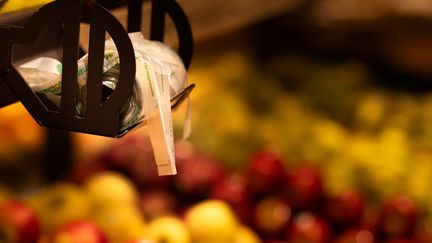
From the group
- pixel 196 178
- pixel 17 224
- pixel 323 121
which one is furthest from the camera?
pixel 323 121

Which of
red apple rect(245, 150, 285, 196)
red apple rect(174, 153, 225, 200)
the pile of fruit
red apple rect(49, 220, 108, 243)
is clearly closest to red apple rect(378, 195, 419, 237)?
the pile of fruit

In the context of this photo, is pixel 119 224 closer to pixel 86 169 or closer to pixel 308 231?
pixel 86 169

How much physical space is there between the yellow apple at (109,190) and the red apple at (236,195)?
19cm

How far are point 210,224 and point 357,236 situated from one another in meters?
0.34

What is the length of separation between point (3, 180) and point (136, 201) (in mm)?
360

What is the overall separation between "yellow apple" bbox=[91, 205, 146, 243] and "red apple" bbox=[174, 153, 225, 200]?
189mm

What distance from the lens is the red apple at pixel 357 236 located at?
4.54 ft

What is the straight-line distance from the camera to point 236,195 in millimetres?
1456

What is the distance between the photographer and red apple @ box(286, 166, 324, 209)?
145cm

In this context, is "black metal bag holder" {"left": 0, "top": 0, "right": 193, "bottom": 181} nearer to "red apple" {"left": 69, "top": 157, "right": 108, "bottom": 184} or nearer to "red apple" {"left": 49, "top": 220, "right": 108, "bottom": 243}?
"red apple" {"left": 49, "top": 220, "right": 108, "bottom": 243}

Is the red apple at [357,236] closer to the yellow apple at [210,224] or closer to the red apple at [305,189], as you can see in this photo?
the red apple at [305,189]

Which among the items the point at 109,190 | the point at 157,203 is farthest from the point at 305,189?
the point at 109,190

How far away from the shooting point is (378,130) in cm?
191

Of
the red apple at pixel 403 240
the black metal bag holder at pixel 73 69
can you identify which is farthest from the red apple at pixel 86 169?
the black metal bag holder at pixel 73 69
